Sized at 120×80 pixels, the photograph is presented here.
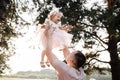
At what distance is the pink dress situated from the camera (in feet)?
11.1

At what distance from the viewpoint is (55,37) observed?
142 inches

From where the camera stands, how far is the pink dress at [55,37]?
3.39 metres

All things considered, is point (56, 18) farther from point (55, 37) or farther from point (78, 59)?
point (78, 59)

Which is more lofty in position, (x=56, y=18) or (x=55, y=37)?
(x=56, y=18)

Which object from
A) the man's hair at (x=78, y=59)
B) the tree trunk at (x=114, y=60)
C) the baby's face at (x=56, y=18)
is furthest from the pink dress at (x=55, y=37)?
the tree trunk at (x=114, y=60)

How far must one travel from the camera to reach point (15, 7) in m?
13.3

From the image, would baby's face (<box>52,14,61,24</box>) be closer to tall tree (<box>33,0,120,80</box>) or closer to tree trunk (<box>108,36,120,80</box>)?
tall tree (<box>33,0,120,80</box>)

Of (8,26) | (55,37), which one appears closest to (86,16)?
(8,26)

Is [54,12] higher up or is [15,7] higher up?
[15,7]

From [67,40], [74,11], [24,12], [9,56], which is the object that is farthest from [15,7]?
[67,40]

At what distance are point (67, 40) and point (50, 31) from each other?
2.11ft

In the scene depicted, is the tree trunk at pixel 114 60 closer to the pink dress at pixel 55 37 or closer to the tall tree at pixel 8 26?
the tall tree at pixel 8 26

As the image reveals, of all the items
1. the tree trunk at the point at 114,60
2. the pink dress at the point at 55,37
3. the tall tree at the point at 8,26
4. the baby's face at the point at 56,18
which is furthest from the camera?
the tree trunk at the point at 114,60

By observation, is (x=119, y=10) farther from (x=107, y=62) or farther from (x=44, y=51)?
(x=44, y=51)
